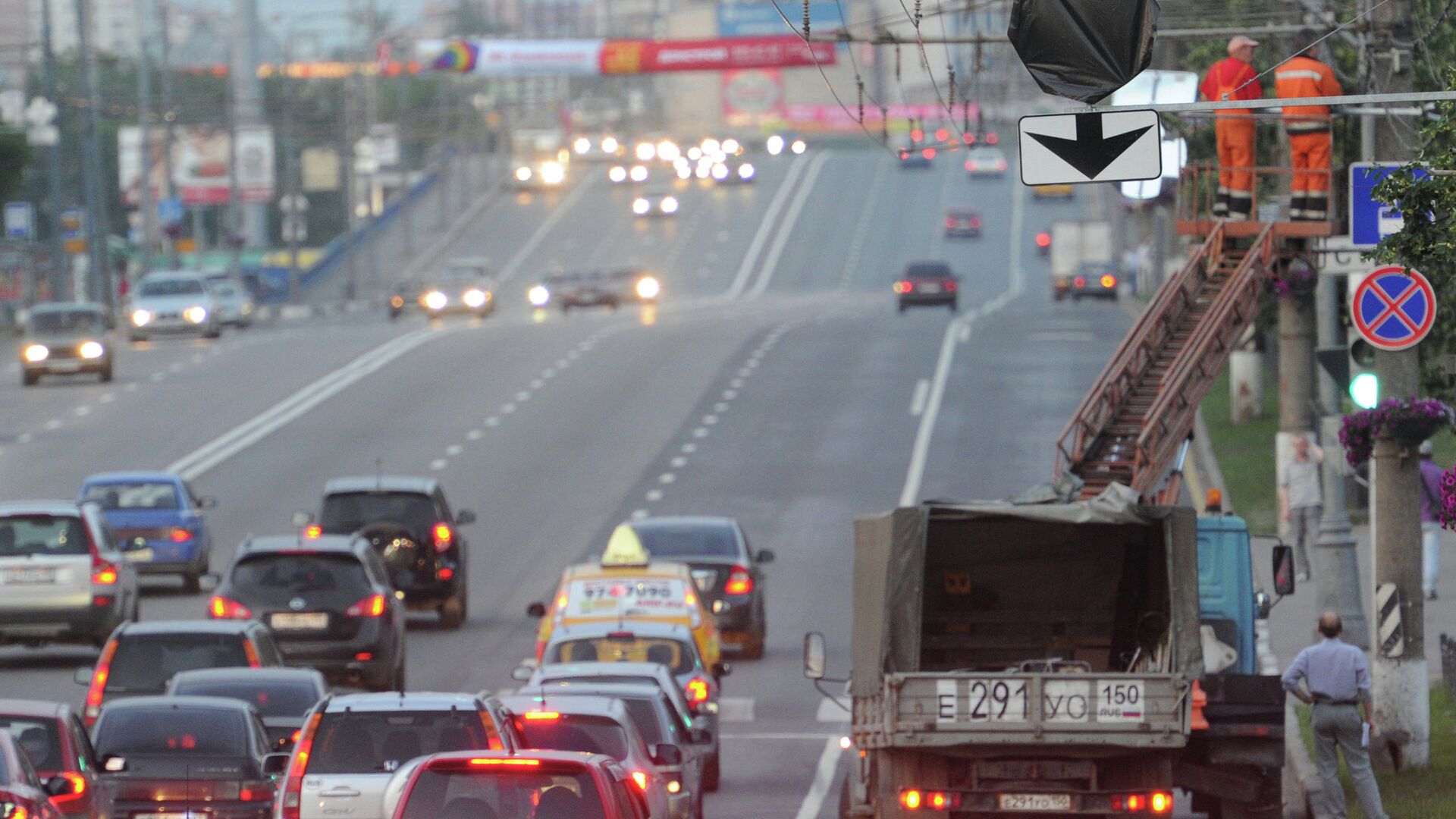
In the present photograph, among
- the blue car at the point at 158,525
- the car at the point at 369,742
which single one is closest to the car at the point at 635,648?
the car at the point at 369,742

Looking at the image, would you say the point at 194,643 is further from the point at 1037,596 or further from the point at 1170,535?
the point at 1170,535

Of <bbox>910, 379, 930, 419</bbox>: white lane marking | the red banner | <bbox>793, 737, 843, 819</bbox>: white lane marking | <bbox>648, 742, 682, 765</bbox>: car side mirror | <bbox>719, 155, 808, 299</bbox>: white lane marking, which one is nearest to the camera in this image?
<bbox>648, 742, 682, 765</bbox>: car side mirror

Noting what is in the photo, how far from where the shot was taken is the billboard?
3792 inches

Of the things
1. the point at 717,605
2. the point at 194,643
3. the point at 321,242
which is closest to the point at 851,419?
the point at 717,605

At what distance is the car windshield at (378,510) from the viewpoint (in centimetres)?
2889

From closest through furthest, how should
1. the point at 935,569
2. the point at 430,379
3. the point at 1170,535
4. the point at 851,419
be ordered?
1. the point at 1170,535
2. the point at 935,569
3. the point at 851,419
4. the point at 430,379

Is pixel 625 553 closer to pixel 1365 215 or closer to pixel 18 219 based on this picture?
pixel 1365 215

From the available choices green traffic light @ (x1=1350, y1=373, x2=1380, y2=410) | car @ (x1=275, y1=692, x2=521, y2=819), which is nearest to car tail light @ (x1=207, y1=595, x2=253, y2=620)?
car @ (x1=275, y1=692, x2=521, y2=819)

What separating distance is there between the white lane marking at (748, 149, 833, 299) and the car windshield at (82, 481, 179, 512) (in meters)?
56.8

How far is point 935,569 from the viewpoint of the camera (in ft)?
52.4

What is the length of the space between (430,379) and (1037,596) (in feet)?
119

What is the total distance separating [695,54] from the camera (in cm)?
10338

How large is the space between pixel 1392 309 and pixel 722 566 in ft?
35.1

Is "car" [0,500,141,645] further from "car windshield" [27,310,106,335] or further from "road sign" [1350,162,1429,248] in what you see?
"car windshield" [27,310,106,335]
